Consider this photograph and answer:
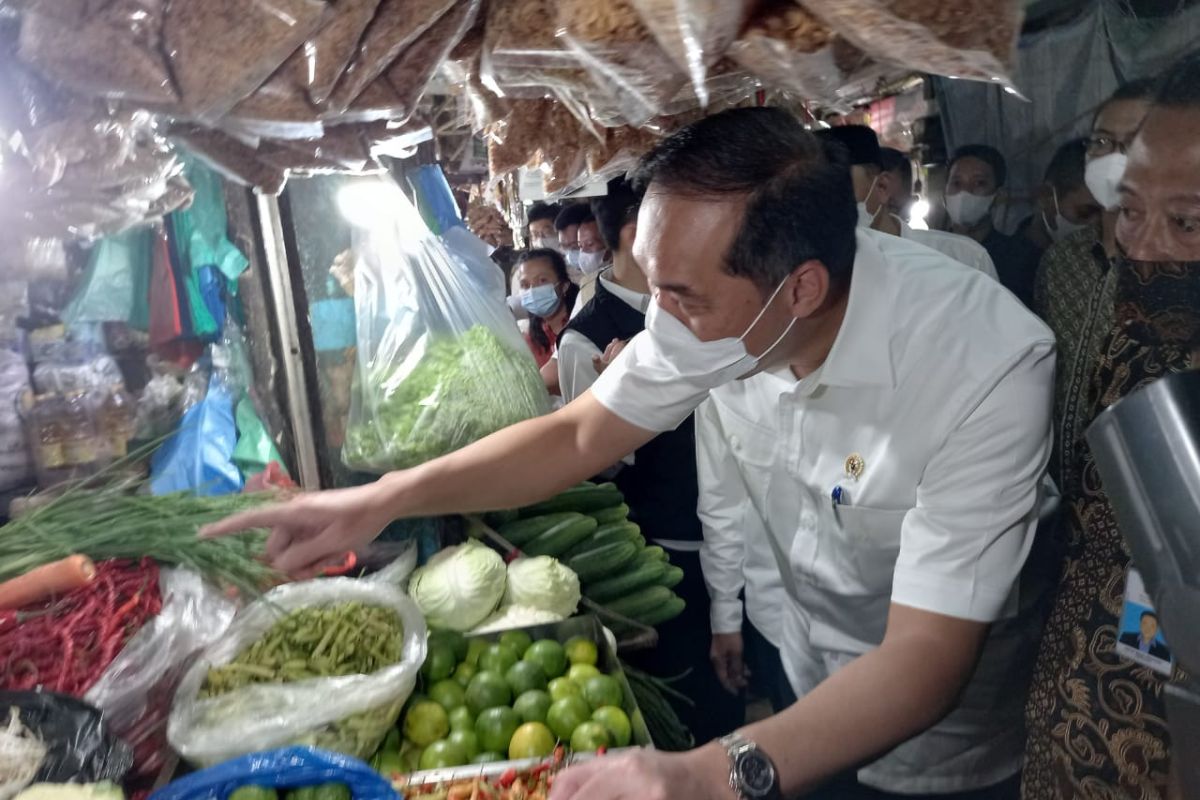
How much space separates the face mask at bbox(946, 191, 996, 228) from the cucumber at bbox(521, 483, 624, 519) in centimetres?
237

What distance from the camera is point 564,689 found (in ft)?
Result: 4.82

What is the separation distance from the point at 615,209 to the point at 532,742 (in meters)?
1.86

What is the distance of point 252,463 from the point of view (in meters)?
2.58

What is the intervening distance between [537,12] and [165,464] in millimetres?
2407

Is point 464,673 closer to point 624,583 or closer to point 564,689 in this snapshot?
point 564,689

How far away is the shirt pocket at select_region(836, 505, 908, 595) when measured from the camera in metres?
1.49

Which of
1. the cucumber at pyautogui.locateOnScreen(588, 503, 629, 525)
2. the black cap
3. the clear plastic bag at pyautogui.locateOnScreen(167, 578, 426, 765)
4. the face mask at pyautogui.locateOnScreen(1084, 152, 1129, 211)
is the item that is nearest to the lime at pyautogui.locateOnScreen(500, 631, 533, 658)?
the clear plastic bag at pyautogui.locateOnScreen(167, 578, 426, 765)

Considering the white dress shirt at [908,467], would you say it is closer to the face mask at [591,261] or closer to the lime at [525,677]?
the lime at [525,677]

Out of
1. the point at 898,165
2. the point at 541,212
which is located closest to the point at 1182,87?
the point at 898,165

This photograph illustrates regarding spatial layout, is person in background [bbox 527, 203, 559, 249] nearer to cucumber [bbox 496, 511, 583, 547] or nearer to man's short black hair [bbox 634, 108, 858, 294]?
cucumber [bbox 496, 511, 583, 547]

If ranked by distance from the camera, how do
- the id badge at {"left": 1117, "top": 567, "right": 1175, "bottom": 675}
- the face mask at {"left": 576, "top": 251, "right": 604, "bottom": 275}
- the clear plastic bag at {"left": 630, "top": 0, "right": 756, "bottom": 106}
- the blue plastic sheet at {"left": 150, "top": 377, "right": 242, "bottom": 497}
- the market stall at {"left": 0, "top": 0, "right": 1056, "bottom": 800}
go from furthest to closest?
the face mask at {"left": 576, "top": 251, "right": 604, "bottom": 275}
the blue plastic sheet at {"left": 150, "top": 377, "right": 242, "bottom": 497}
the id badge at {"left": 1117, "top": 567, "right": 1175, "bottom": 675}
the market stall at {"left": 0, "top": 0, "right": 1056, "bottom": 800}
the clear plastic bag at {"left": 630, "top": 0, "right": 756, "bottom": 106}

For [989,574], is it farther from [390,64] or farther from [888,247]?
[390,64]

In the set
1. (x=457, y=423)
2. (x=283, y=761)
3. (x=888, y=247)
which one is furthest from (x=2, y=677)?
(x=888, y=247)

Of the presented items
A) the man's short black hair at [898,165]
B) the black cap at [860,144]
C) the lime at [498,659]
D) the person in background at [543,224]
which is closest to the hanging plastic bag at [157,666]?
the lime at [498,659]
